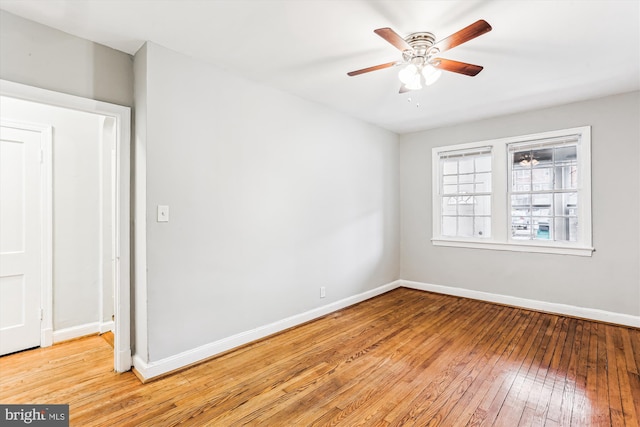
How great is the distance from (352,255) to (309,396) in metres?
2.33

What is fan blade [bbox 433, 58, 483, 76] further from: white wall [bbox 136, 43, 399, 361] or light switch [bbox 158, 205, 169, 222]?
light switch [bbox 158, 205, 169, 222]

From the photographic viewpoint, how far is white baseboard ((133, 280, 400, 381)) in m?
2.44

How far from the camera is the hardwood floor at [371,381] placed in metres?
2.01

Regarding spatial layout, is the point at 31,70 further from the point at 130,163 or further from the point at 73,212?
the point at 73,212

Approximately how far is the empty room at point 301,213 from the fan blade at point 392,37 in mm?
21

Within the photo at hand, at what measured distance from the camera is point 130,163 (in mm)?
2602

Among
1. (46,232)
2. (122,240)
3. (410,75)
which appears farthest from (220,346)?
(410,75)

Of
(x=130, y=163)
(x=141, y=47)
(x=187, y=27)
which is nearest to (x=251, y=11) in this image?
(x=187, y=27)

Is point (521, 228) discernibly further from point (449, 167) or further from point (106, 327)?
point (106, 327)

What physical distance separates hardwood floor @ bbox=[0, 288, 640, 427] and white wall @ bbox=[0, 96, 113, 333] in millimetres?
417

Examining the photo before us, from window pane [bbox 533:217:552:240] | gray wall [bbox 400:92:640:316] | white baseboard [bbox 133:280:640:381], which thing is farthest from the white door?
window pane [bbox 533:217:552:240]

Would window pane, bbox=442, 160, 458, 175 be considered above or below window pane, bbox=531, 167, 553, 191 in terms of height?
above

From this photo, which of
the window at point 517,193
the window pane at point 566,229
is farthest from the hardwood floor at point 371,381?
the window at point 517,193

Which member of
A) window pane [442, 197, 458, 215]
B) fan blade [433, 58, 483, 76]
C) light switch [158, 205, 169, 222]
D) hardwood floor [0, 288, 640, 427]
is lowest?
hardwood floor [0, 288, 640, 427]
